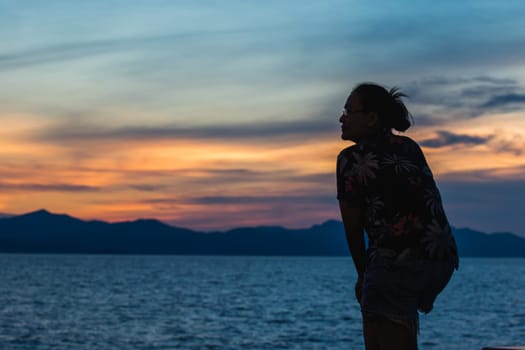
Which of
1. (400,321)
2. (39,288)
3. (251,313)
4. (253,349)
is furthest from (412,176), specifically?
(39,288)

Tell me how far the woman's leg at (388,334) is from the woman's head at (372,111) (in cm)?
85

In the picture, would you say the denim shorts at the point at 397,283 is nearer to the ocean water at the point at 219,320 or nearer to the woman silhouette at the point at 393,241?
the woman silhouette at the point at 393,241

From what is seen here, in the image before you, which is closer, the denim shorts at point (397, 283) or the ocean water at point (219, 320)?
the denim shorts at point (397, 283)

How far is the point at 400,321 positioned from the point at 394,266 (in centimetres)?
25

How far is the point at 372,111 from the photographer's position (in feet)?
13.5

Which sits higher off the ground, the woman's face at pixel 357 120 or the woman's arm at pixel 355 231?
the woman's face at pixel 357 120

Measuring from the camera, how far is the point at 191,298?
268 feet

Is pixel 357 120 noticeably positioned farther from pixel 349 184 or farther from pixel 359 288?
pixel 359 288

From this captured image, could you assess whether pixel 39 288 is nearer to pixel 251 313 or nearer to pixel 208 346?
pixel 251 313

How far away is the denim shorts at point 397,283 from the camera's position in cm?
385

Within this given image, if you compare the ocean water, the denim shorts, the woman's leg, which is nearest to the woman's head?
the denim shorts

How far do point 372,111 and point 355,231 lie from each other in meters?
0.60

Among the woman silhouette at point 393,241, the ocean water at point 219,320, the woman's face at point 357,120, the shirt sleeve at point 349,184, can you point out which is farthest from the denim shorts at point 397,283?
the ocean water at point 219,320

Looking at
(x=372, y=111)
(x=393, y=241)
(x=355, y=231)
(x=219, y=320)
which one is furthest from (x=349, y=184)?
(x=219, y=320)
